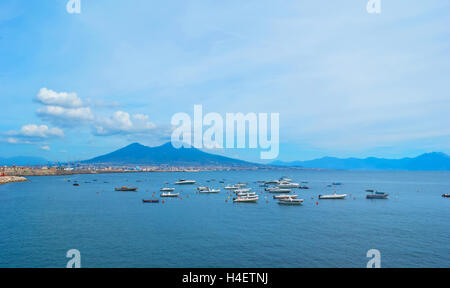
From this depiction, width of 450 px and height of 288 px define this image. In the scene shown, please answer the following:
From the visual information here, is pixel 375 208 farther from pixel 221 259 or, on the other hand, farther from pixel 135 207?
pixel 135 207

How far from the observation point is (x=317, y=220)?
189 feet

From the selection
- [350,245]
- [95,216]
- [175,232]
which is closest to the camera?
[350,245]

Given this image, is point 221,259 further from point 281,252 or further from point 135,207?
point 135,207
